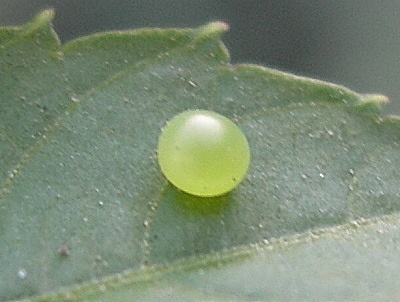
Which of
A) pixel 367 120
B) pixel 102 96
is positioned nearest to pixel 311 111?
pixel 367 120

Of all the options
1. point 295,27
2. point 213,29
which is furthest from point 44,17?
point 295,27

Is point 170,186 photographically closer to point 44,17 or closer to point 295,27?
point 44,17

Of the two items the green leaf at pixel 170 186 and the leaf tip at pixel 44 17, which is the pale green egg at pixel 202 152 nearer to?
the green leaf at pixel 170 186

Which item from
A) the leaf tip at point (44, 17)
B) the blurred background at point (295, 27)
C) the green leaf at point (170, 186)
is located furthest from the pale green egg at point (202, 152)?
the blurred background at point (295, 27)

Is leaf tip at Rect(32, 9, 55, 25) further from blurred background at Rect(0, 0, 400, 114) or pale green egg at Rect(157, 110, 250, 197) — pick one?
blurred background at Rect(0, 0, 400, 114)

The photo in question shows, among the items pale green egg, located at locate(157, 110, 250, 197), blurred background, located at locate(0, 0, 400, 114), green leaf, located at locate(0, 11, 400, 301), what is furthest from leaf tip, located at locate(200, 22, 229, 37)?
blurred background, located at locate(0, 0, 400, 114)
